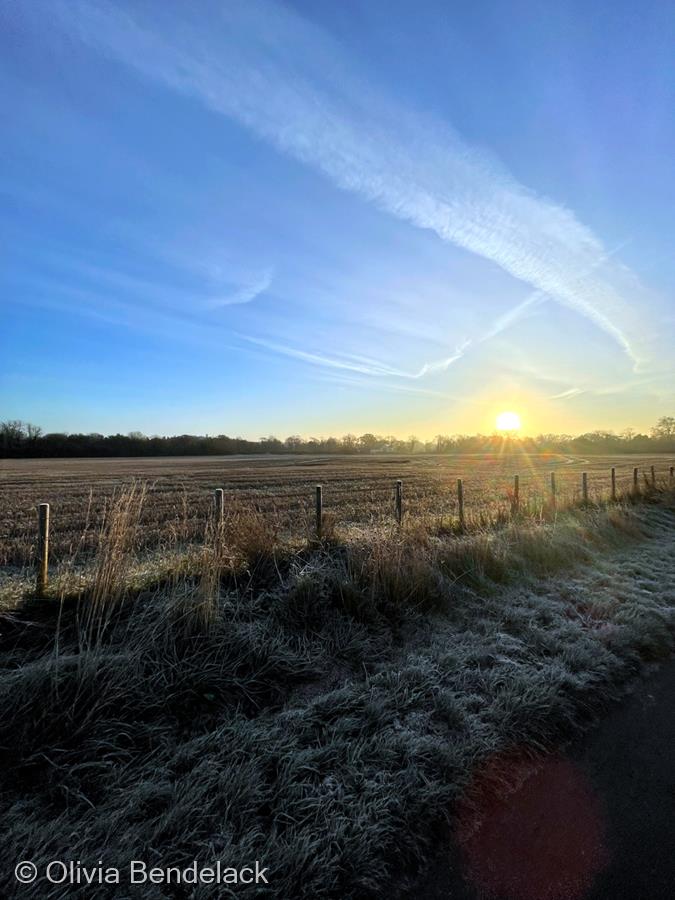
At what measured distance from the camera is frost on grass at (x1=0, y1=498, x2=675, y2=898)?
2357 millimetres

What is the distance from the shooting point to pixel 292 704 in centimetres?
362

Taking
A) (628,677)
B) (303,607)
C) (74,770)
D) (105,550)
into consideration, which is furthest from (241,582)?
(628,677)

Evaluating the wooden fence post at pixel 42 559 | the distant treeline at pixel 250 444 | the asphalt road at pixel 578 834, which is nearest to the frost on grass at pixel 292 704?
the asphalt road at pixel 578 834

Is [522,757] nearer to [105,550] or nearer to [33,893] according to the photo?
[33,893]

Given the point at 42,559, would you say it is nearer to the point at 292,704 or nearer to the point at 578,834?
the point at 292,704

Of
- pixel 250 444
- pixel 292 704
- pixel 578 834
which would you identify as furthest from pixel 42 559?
pixel 250 444

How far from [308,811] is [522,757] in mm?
1578

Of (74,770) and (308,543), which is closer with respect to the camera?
(74,770)

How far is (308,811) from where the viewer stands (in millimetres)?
2559

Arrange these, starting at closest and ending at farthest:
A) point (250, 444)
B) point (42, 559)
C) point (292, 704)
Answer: point (292, 704) < point (42, 559) < point (250, 444)

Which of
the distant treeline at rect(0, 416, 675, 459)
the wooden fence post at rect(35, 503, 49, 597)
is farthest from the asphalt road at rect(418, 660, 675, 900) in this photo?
the distant treeline at rect(0, 416, 675, 459)

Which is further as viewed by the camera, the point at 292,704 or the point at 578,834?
the point at 292,704

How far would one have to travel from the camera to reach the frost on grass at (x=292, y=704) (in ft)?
7.73

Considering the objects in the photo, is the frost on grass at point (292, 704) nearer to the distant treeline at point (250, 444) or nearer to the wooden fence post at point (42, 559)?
the wooden fence post at point (42, 559)
